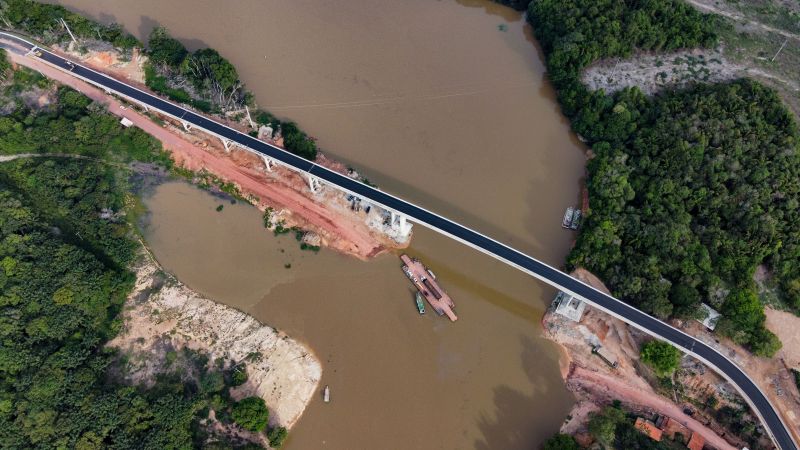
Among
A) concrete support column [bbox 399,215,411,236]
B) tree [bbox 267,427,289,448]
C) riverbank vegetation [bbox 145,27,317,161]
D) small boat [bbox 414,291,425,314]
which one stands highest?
riverbank vegetation [bbox 145,27,317,161]

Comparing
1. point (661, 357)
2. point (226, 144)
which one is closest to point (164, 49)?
point (226, 144)

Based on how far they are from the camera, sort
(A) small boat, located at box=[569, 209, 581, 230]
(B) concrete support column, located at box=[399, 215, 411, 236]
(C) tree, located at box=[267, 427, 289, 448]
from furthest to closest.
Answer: (A) small boat, located at box=[569, 209, 581, 230] → (B) concrete support column, located at box=[399, 215, 411, 236] → (C) tree, located at box=[267, 427, 289, 448]

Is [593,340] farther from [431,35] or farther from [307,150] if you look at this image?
[431,35]

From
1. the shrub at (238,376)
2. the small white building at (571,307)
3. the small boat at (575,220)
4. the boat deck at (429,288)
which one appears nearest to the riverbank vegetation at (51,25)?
the shrub at (238,376)

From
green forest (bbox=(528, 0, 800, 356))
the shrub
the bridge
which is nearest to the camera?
the bridge

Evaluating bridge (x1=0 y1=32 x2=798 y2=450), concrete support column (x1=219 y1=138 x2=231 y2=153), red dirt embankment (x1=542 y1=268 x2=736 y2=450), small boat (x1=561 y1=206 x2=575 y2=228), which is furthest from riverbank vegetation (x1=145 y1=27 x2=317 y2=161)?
red dirt embankment (x1=542 y1=268 x2=736 y2=450)

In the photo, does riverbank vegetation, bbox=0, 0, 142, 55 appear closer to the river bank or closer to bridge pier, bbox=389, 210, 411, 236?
bridge pier, bbox=389, 210, 411, 236

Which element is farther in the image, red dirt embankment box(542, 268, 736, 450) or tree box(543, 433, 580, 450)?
red dirt embankment box(542, 268, 736, 450)
